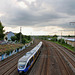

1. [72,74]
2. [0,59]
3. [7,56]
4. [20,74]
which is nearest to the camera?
[20,74]

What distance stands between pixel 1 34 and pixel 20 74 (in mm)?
40231

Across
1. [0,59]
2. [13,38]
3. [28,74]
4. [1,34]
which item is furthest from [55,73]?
[13,38]

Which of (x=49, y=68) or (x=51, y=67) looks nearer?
(x=49, y=68)

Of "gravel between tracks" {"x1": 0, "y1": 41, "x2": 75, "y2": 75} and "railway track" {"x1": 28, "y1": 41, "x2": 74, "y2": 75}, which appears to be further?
"railway track" {"x1": 28, "y1": 41, "x2": 74, "y2": 75}

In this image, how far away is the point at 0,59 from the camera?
24.2 meters

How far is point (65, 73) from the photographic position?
52.9 feet

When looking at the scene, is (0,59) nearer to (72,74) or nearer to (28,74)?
(28,74)

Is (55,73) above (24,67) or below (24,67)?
below

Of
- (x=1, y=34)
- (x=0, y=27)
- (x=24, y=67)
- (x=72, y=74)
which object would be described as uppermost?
(x=0, y=27)

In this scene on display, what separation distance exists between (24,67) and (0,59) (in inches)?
490

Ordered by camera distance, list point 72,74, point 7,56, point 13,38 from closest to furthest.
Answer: point 72,74
point 7,56
point 13,38

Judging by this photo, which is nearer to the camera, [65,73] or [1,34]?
[65,73]

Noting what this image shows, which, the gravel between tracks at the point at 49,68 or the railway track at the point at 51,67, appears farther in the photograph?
the railway track at the point at 51,67

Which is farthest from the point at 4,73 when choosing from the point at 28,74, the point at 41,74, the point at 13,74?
the point at 41,74
